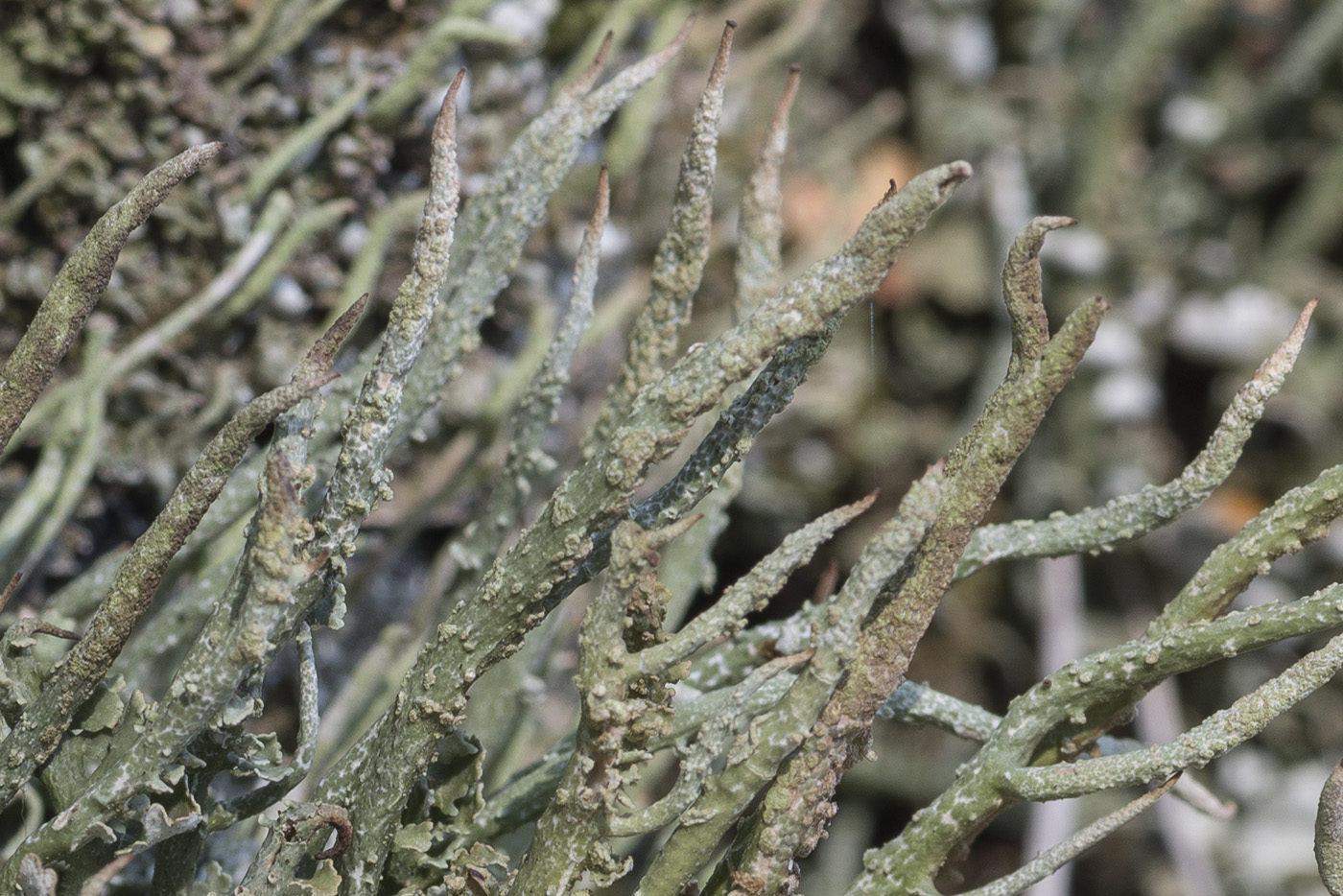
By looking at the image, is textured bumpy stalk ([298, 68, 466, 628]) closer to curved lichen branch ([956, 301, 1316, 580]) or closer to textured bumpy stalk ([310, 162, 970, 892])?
textured bumpy stalk ([310, 162, 970, 892])

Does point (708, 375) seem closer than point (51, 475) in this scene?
Yes

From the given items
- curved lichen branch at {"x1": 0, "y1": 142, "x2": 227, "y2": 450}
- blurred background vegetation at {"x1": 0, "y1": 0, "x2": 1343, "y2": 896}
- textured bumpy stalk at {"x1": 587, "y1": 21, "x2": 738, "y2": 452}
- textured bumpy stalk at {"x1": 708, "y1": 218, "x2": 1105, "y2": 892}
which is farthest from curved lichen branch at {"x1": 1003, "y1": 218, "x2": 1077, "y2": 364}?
blurred background vegetation at {"x1": 0, "y1": 0, "x2": 1343, "y2": 896}

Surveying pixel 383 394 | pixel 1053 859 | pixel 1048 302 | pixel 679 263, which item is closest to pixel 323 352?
pixel 383 394

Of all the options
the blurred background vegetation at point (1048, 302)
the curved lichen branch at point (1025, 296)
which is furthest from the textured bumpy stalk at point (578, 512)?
the blurred background vegetation at point (1048, 302)

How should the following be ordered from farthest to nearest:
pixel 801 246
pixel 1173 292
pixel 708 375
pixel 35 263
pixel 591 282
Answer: pixel 1173 292, pixel 801 246, pixel 35 263, pixel 591 282, pixel 708 375

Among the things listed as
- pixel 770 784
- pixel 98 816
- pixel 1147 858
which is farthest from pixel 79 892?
pixel 1147 858

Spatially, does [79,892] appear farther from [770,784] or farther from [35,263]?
[35,263]

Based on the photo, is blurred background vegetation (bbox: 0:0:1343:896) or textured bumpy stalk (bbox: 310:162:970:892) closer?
textured bumpy stalk (bbox: 310:162:970:892)

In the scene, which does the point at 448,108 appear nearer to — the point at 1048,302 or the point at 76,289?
the point at 76,289
